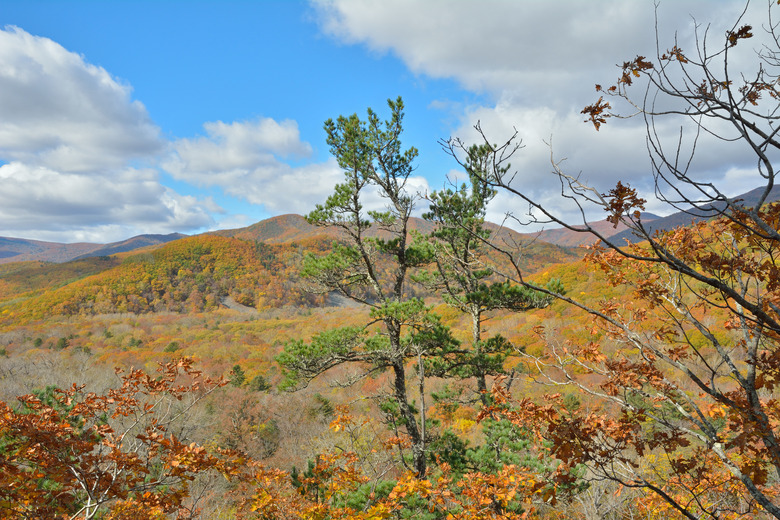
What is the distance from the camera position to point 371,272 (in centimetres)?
761

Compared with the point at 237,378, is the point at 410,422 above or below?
above

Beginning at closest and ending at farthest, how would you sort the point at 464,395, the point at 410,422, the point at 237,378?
the point at 410,422
the point at 464,395
the point at 237,378

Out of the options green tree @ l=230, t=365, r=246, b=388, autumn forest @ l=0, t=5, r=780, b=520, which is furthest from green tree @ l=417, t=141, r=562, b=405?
green tree @ l=230, t=365, r=246, b=388

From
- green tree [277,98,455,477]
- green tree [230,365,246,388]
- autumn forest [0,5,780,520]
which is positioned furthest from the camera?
green tree [230,365,246,388]

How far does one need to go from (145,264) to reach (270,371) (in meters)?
54.8

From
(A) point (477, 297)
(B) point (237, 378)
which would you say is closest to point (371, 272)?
(A) point (477, 297)

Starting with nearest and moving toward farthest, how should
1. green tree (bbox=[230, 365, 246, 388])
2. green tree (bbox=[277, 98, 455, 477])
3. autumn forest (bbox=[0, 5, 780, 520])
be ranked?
autumn forest (bbox=[0, 5, 780, 520]), green tree (bbox=[277, 98, 455, 477]), green tree (bbox=[230, 365, 246, 388])

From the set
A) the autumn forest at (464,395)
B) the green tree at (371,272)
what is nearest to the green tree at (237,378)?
the autumn forest at (464,395)

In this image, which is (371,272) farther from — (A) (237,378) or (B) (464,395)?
(A) (237,378)

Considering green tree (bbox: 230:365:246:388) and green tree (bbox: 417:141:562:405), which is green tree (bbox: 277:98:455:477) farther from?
green tree (bbox: 230:365:246:388)

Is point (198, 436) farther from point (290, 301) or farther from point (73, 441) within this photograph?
point (290, 301)

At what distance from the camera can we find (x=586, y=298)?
2933 centimetres

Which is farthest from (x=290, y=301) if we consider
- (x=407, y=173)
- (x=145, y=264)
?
(x=407, y=173)

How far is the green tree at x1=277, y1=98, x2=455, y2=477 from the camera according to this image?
22.2 ft
